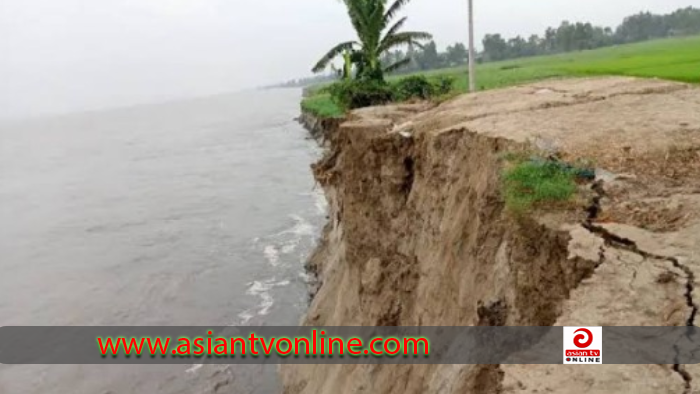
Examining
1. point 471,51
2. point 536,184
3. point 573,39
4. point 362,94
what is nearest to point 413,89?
point 362,94

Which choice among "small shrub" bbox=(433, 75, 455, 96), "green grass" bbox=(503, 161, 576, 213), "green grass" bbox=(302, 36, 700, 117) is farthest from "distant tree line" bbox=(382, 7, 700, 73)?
"green grass" bbox=(503, 161, 576, 213)

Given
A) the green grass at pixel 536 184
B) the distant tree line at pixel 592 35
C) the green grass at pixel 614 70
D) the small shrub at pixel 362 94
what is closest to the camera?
the green grass at pixel 536 184

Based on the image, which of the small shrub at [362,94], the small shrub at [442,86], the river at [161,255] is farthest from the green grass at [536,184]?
the small shrub at [442,86]

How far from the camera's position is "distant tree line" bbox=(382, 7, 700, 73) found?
9562 centimetres

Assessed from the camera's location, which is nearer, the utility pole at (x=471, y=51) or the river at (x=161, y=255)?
the river at (x=161, y=255)

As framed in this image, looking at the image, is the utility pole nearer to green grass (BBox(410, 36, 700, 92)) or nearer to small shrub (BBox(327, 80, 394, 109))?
green grass (BBox(410, 36, 700, 92))

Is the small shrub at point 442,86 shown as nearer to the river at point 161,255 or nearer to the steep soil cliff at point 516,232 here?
Result: the river at point 161,255

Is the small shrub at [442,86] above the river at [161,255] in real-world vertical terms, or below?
above

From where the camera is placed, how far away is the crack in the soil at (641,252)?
2.96 meters

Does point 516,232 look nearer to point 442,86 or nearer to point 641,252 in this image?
point 641,252

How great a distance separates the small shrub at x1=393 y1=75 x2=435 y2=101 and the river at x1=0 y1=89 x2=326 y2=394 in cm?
536

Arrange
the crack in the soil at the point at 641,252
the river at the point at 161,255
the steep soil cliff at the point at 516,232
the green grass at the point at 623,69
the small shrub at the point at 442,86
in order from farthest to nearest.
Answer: the small shrub at the point at 442,86 → the green grass at the point at 623,69 → the river at the point at 161,255 → the steep soil cliff at the point at 516,232 → the crack in the soil at the point at 641,252

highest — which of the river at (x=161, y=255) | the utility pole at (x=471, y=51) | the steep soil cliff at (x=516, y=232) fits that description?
the utility pole at (x=471, y=51)

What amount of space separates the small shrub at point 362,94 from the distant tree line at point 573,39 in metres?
79.9
